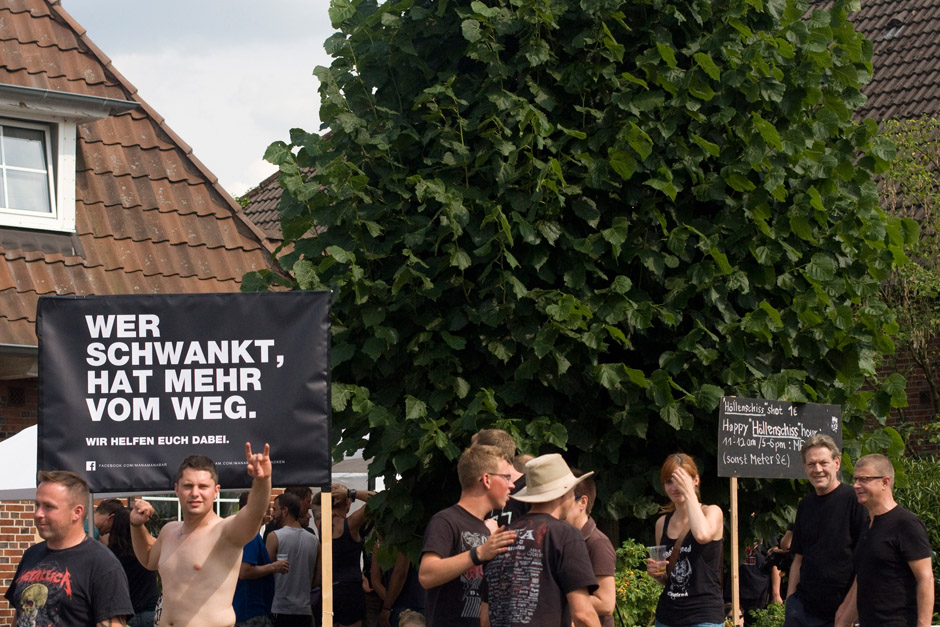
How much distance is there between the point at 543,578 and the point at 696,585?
6.22ft

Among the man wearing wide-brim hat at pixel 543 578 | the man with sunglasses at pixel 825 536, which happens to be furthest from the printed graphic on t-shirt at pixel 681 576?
the man wearing wide-brim hat at pixel 543 578

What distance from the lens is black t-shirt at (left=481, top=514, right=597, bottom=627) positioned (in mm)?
5207

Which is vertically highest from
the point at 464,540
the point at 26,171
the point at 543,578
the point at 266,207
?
the point at 266,207

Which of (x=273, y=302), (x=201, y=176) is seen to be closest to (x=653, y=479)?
(x=273, y=302)

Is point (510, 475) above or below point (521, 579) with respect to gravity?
above

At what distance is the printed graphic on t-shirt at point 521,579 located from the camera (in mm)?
5230

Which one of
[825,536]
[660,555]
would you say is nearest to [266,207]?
[825,536]

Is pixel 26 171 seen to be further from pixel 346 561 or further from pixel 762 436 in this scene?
pixel 762 436

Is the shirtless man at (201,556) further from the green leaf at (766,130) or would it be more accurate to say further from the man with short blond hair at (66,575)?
the green leaf at (766,130)

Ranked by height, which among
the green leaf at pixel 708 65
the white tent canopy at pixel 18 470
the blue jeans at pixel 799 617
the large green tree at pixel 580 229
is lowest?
the blue jeans at pixel 799 617

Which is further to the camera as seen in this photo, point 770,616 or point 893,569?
point 770,616

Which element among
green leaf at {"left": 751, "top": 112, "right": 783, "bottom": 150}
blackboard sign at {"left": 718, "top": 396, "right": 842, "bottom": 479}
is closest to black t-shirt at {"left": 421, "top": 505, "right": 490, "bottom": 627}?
blackboard sign at {"left": 718, "top": 396, "right": 842, "bottom": 479}

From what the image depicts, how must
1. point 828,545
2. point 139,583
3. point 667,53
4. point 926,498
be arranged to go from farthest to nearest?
point 926,498 → point 139,583 → point 667,53 → point 828,545

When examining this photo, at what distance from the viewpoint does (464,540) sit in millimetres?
5852
